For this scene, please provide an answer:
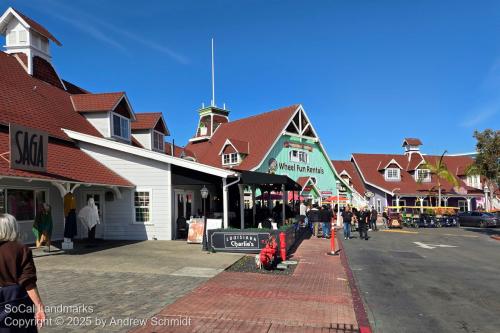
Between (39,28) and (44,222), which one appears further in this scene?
(39,28)

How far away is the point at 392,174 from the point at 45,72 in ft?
121

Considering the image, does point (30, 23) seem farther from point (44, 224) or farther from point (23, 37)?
point (44, 224)

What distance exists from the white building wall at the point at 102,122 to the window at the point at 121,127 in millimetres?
449

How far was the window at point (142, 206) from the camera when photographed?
696 inches

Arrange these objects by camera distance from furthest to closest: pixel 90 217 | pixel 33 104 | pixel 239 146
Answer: pixel 239 146, pixel 33 104, pixel 90 217

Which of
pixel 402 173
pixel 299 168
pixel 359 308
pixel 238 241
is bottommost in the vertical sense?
pixel 359 308

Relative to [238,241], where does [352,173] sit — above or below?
above

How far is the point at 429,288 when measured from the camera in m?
9.45

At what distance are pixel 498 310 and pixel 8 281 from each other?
7.74m

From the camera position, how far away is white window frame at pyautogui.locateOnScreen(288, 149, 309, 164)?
36.0 m

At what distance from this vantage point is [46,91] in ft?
64.6

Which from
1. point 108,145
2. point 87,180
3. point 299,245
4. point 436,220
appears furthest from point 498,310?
point 436,220

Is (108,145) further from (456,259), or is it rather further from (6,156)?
(456,259)

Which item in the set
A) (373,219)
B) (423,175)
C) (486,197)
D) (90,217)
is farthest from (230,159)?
(486,197)
